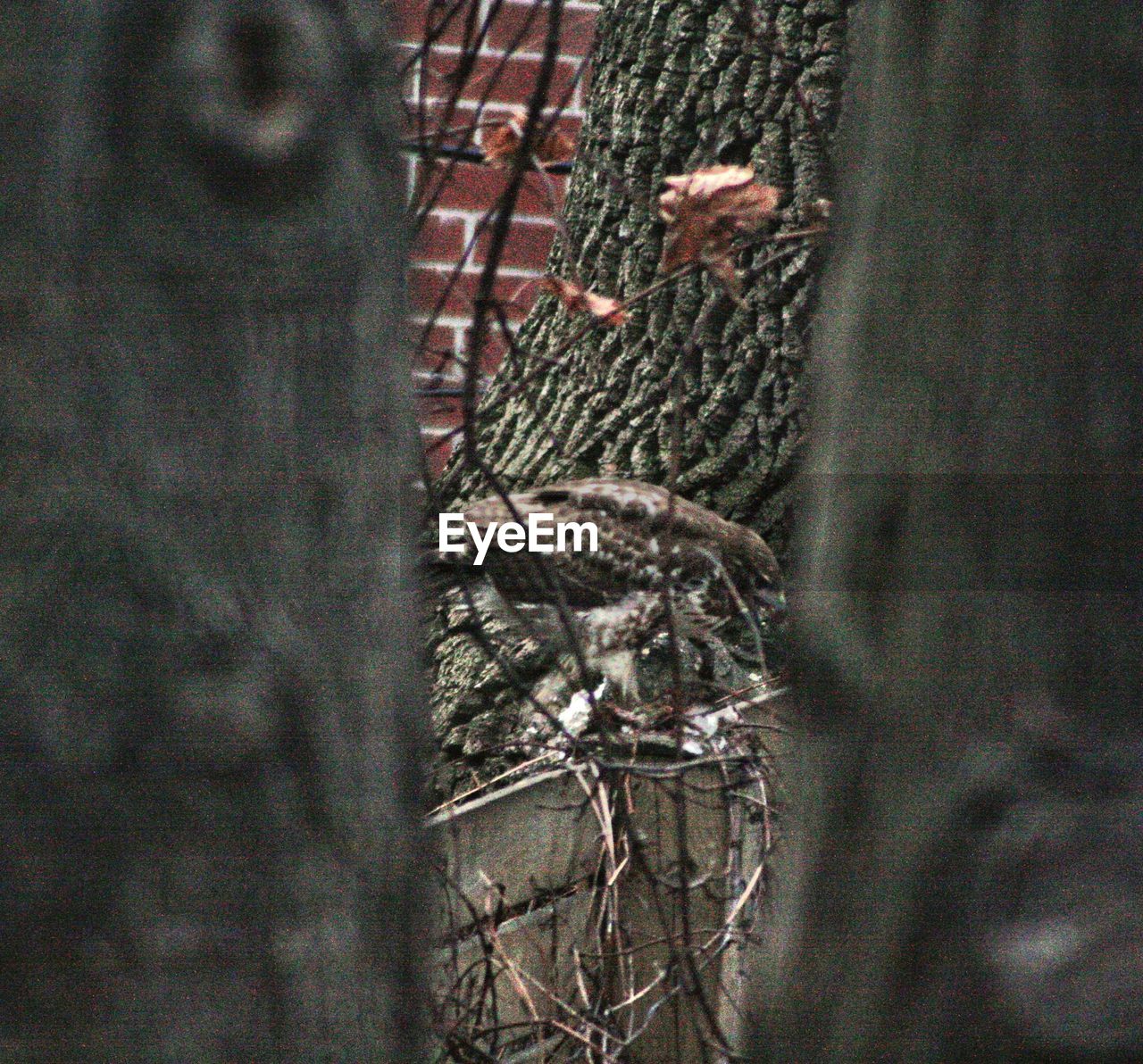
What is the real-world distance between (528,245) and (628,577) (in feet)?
2.89

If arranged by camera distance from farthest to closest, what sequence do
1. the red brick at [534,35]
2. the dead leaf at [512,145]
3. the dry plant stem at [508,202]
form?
1. the red brick at [534,35]
2. the dead leaf at [512,145]
3. the dry plant stem at [508,202]

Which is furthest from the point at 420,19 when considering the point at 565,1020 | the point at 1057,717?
the point at 1057,717

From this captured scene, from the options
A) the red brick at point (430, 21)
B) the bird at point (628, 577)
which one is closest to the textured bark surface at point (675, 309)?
the bird at point (628, 577)

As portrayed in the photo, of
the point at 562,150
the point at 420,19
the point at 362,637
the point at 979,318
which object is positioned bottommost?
the point at 362,637

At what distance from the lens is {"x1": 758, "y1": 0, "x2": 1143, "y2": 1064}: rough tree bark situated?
50 cm

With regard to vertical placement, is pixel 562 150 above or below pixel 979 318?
above

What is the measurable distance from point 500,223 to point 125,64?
376 millimetres

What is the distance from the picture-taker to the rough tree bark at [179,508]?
1.65ft

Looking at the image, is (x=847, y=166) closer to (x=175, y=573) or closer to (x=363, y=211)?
(x=363, y=211)

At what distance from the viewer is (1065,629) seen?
1.68ft

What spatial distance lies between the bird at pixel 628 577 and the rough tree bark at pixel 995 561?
1771 mm

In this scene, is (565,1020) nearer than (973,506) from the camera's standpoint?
No

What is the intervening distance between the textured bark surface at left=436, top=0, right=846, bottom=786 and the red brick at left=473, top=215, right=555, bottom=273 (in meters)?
0.43

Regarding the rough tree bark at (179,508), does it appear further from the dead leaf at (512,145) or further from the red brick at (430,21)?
the dead leaf at (512,145)
